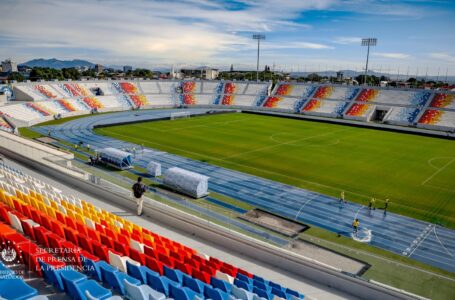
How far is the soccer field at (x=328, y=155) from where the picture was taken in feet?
85.6

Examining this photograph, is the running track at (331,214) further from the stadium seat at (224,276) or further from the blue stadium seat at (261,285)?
the stadium seat at (224,276)

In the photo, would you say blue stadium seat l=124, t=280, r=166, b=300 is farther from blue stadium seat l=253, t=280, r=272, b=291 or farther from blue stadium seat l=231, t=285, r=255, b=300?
blue stadium seat l=253, t=280, r=272, b=291

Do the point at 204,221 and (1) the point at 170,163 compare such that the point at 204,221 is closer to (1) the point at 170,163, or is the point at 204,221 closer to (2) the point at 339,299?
(2) the point at 339,299

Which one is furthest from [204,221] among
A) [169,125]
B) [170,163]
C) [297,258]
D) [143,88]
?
[143,88]

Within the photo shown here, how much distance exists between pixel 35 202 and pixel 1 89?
181 ft

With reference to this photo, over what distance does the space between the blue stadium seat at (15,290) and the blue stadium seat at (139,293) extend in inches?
60.6

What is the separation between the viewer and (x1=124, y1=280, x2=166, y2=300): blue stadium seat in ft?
20.5

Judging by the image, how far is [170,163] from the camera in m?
32.0

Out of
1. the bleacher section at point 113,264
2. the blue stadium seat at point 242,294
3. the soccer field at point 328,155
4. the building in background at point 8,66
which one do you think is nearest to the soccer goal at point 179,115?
the soccer field at point 328,155

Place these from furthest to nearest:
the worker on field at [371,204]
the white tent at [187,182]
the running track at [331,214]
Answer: the white tent at [187,182] → the worker on field at [371,204] → the running track at [331,214]

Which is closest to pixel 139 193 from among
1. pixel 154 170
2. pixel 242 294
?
pixel 242 294

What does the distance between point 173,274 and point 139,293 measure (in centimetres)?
142

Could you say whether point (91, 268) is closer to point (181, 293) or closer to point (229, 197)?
point (181, 293)

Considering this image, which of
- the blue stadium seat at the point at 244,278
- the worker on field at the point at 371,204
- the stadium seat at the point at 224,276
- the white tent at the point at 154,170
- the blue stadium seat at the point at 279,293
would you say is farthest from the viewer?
the white tent at the point at 154,170
